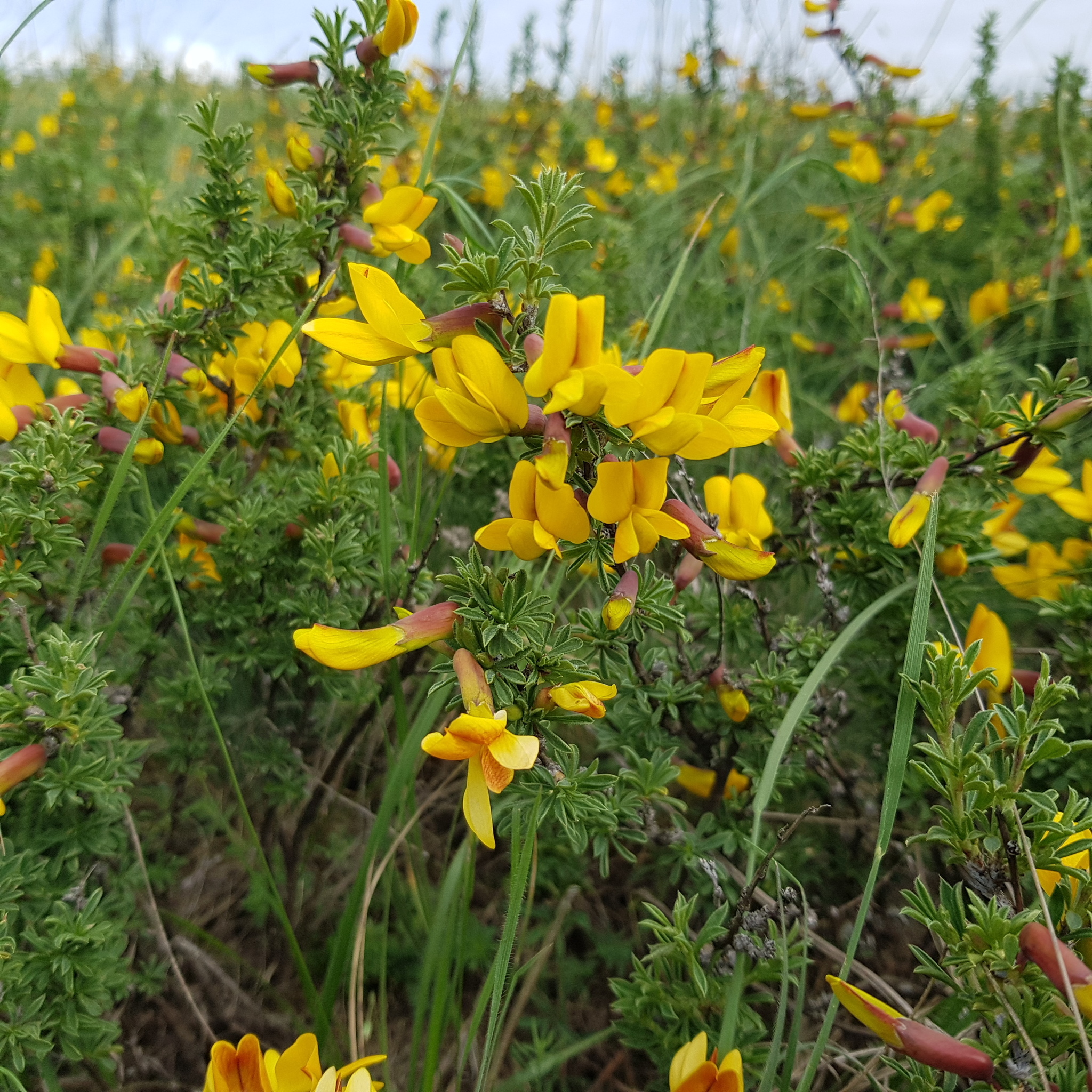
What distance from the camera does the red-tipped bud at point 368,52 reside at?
1131 millimetres

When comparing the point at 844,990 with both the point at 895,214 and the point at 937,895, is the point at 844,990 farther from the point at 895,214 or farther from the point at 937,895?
the point at 895,214

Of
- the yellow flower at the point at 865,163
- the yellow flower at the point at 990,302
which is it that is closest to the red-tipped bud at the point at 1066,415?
the yellow flower at the point at 990,302

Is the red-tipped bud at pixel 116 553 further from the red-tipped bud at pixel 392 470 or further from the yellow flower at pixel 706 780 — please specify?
the yellow flower at pixel 706 780

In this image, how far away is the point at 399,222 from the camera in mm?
1167

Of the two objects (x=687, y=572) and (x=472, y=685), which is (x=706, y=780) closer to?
(x=687, y=572)

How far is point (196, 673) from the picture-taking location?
40.5 inches

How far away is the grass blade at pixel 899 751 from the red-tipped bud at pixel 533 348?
52cm

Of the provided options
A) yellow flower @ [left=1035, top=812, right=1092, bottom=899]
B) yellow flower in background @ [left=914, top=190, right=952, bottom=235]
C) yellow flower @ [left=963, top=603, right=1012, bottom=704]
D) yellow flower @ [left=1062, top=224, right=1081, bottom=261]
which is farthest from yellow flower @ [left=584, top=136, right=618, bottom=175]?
yellow flower @ [left=1035, top=812, right=1092, bottom=899]

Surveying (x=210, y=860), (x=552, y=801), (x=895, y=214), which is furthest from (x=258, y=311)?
(x=895, y=214)

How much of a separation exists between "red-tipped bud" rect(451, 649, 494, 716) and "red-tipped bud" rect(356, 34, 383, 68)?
2.92 feet

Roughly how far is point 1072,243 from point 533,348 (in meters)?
2.42

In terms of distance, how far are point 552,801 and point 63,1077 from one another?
897 millimetres

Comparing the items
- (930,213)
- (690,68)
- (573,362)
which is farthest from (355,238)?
(690,68)

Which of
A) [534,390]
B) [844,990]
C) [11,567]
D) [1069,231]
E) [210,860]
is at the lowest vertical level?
[210,860]
